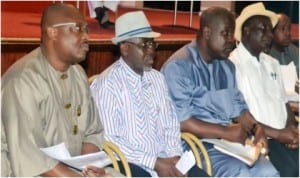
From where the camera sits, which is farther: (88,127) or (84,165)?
(88,127)

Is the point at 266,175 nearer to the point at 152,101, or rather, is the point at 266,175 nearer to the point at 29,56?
the point at 152,101

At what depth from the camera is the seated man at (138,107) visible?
3.02m

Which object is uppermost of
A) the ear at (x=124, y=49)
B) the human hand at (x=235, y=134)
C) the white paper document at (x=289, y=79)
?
the ear at (x=124, y=49)

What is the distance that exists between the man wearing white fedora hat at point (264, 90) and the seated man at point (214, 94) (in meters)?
0.13

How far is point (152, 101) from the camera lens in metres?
3.19

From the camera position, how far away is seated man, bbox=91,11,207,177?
9.92ft

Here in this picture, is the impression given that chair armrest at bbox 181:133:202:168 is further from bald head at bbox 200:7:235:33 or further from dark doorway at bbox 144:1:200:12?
dark doorway at bbox 144:1:200:12

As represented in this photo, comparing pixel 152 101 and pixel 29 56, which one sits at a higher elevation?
pixel 29 56

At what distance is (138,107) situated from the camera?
122 inches

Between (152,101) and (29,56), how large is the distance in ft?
2.48

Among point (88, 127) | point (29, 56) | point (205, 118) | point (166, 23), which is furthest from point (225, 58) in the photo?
point (166, 23)

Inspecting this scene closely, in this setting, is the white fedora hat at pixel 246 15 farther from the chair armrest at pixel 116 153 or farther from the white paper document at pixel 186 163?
A: the chair armrest at pixel 116 153

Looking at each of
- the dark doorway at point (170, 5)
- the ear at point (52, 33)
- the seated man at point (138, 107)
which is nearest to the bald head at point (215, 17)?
the seated man at point (138, 107)

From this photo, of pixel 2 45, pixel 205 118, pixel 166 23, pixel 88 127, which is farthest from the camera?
pixel 166 23
